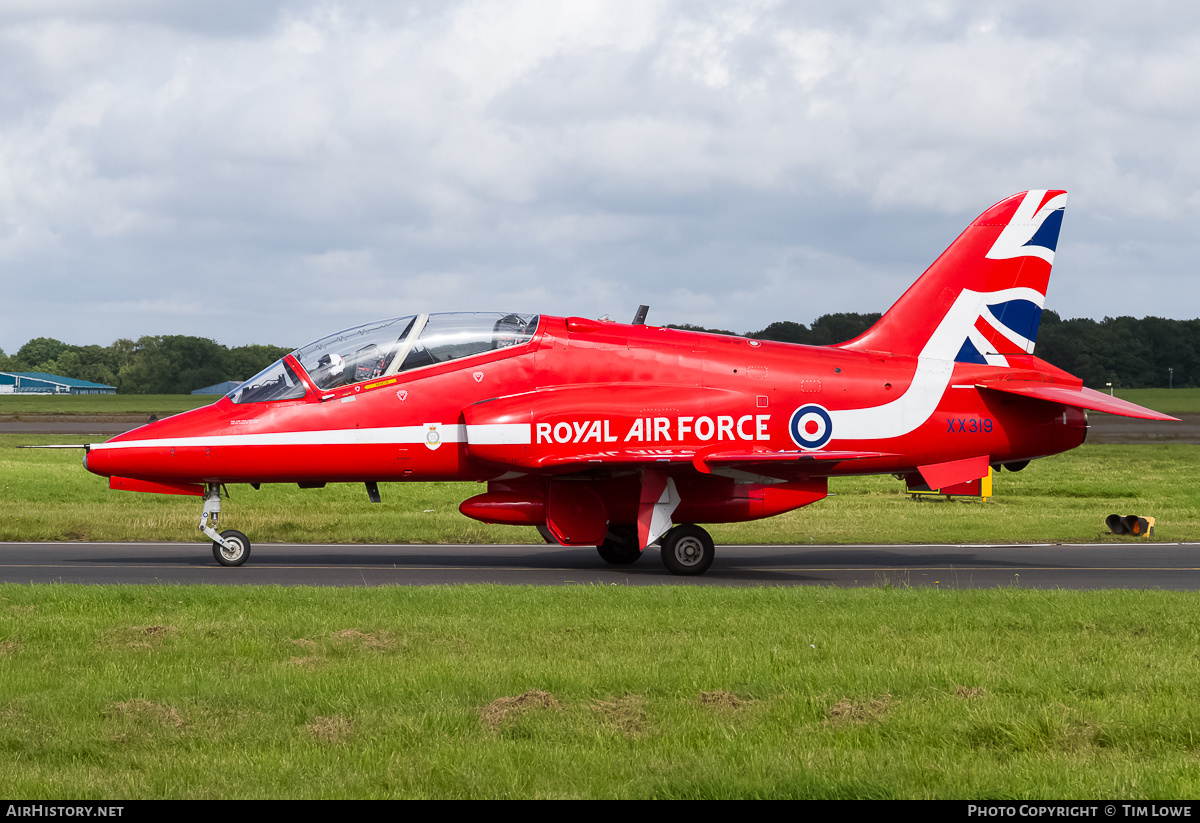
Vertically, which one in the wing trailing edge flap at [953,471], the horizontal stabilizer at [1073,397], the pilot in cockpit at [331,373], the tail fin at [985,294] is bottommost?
the wing trailing edge flap at [953,471]

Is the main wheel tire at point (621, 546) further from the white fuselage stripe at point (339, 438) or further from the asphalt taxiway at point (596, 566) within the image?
the white fuselage stripe at point (339, 438)

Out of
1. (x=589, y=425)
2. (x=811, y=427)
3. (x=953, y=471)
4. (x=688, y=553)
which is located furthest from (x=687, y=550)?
(x=953, y=471)

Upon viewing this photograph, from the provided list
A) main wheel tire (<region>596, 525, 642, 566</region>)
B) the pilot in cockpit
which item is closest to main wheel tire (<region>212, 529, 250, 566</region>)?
the pilot in cockpit

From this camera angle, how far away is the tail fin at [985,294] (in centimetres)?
1836

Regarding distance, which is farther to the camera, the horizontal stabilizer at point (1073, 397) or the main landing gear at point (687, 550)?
the horizontal stabilizer at point (1073, 397)

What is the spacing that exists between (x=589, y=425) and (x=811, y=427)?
343 centimetres

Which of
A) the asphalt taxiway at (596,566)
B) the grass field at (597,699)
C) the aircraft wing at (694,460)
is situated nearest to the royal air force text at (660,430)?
the aircraft wing at (694,460)

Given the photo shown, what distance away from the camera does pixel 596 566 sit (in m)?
17.8

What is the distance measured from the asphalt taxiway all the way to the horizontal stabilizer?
2.35m

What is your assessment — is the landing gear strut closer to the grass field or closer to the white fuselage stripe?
the white fuselage stripe

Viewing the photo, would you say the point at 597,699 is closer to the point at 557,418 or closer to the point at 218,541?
the point at 557,418

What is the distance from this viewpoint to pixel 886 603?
11.6m

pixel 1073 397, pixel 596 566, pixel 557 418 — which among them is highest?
pixel 1073 397

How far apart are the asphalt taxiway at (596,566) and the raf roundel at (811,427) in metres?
1.94
